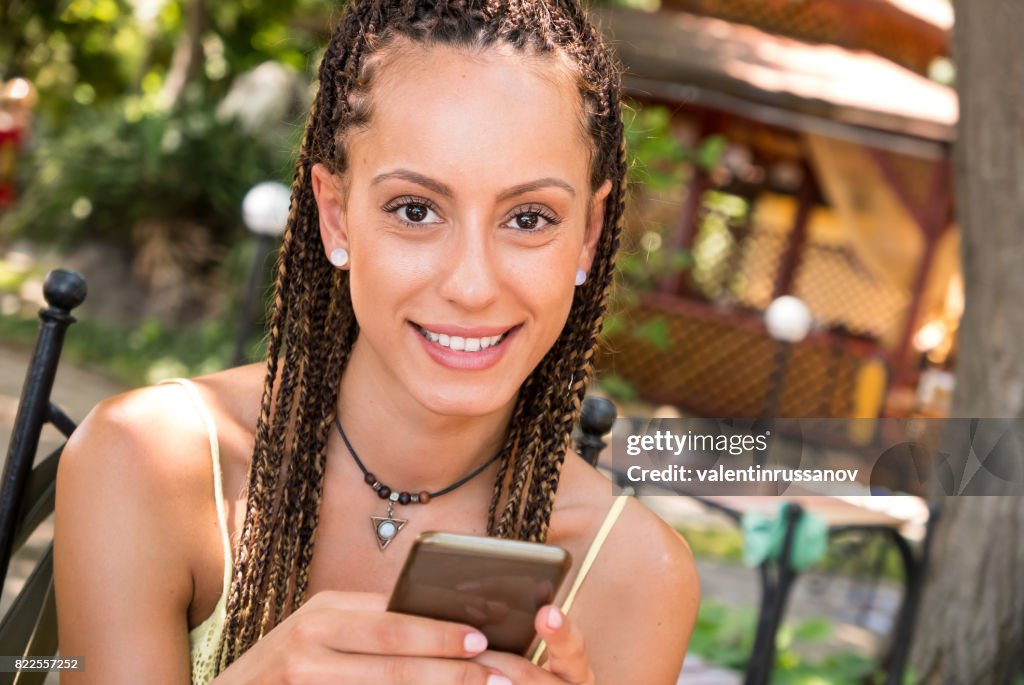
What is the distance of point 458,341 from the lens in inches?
70.0

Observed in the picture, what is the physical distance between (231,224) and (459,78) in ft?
31.3

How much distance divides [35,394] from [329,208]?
571 mm

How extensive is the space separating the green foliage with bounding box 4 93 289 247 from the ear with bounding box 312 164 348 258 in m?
8.87

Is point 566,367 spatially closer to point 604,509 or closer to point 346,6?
point 604,509

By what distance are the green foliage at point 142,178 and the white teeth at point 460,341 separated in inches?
359

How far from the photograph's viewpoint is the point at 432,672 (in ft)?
4.55

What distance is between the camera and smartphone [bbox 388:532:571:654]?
128cm

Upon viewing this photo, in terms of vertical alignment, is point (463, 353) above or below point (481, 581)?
above

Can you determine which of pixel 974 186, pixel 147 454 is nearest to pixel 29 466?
pixel 147 454

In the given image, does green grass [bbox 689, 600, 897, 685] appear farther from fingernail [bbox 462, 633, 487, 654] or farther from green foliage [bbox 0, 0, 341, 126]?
green foliage [bbox 0, 0, 341, 126]

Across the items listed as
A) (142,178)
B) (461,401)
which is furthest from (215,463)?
(142,178)

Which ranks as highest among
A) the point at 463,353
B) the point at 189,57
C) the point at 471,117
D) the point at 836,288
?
the point at 189,57

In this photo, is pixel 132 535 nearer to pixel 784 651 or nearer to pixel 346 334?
pixel 346 334
